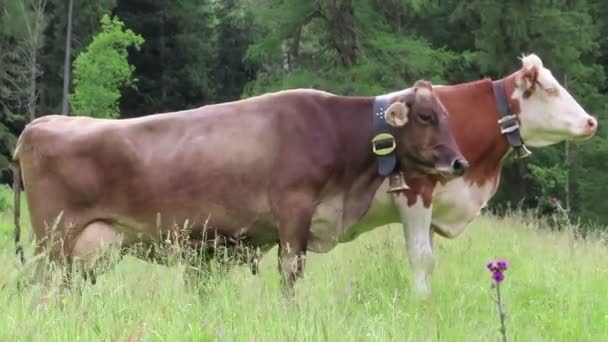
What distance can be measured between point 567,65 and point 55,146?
65.1 feet

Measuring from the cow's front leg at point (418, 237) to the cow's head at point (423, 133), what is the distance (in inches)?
16.1

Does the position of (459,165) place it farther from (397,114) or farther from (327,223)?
(327,223)

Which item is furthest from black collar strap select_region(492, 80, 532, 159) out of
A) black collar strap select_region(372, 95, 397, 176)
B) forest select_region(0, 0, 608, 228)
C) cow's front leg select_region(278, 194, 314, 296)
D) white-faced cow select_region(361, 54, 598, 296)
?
forest select_region(0, 0, 608, 228)

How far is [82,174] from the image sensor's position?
5.30 meters

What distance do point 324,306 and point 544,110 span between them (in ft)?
10.8

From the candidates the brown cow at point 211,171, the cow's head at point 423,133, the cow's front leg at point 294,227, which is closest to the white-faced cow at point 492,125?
the cow's head at point 423,133

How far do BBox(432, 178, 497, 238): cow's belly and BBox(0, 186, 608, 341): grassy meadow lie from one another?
38cm

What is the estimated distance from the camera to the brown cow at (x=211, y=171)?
5293mm

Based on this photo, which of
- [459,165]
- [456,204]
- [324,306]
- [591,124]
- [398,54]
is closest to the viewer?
[324,306]

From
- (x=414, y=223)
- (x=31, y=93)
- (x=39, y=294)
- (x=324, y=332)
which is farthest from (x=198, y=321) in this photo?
Answer: (x=31, y=93)

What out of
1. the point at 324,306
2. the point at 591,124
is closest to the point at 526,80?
the point at 591,124

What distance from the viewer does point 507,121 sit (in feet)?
21.9

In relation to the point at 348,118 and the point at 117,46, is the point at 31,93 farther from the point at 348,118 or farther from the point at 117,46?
the point at 348,118

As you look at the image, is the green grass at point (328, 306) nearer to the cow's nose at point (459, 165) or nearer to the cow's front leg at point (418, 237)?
the cow's front leg at point (418, 237)
